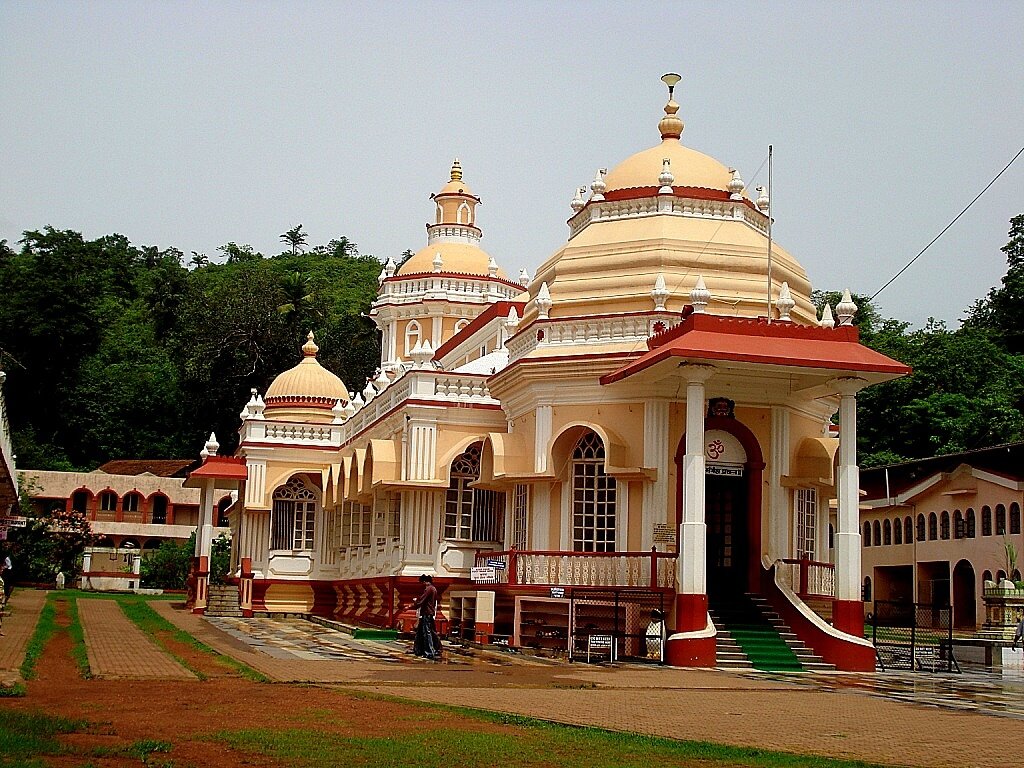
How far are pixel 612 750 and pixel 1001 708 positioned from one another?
281 inches

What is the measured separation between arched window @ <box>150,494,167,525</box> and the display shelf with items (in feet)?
148

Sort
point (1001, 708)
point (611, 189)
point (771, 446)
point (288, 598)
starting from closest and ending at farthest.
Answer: point (1001, 708), point (771, 446), point (611, 189), point (288, 598)

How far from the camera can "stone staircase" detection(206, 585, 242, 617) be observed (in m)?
34.8

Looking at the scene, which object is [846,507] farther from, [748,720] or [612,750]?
[612,750]

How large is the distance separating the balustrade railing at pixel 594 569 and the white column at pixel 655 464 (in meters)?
0.75

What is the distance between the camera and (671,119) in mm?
27953

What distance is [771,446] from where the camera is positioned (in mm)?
23562

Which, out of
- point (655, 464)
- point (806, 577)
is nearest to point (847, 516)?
point (806, 577)

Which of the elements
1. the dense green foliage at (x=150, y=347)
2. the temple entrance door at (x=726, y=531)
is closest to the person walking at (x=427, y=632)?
the temple entrance door at (x=726, y=531)

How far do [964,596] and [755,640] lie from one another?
73.5 feet

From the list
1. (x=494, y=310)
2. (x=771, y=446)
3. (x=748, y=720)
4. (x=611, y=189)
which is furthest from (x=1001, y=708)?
(x=494, y=310)

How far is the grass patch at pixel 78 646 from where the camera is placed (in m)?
16.1

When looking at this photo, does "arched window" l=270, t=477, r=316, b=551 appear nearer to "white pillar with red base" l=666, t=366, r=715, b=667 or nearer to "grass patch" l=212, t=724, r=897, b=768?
"white pillar with red base" l=666, t=366, r=715, b=667

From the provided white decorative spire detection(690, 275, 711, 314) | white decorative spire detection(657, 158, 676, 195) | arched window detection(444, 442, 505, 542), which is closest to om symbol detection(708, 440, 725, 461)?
white decorative spire detection(690, 275, 711, 314)
